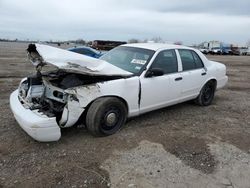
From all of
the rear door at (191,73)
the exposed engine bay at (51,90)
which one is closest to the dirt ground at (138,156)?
the exposed engine bay at (51,90)

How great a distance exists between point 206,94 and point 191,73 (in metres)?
1.07

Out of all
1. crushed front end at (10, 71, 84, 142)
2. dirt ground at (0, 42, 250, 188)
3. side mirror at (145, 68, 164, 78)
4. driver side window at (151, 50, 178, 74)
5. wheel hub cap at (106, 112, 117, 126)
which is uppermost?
driver side window at (151, 50, 178, 74)

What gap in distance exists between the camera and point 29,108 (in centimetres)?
429

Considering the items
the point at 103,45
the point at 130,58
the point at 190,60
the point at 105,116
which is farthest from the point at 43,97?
the point at 103,45

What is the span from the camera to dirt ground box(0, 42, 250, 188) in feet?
11.0

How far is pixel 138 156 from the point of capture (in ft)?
13.0

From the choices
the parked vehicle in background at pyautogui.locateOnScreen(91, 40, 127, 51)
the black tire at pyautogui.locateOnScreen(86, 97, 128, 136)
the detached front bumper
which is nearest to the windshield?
A: the black tire at pyautogui.locateOnScreen(86, 97, 128, 136)

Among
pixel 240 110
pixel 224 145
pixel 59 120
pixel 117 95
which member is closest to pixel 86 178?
pixel 59 120

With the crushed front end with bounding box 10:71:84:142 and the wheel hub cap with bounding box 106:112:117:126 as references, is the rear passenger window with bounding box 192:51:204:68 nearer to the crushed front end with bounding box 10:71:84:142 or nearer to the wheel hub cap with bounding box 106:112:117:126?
the wheel hub cap with bounding box 106:112:117:126

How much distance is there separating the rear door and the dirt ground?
2.19 ft

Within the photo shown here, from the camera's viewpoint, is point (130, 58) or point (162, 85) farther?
point (130, 58)

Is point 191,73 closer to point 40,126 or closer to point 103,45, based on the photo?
point 40,126

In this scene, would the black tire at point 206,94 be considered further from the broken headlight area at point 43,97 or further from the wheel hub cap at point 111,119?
the broken headlight area at point 43,97

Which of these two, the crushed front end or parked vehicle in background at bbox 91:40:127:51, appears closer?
the crushed front end
